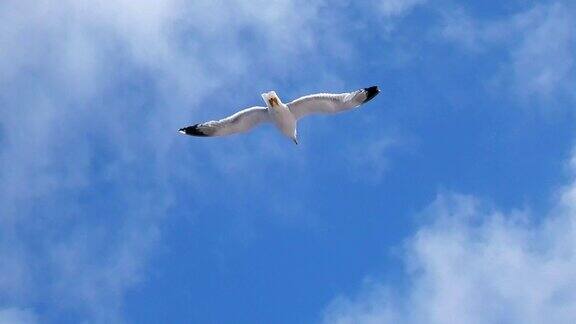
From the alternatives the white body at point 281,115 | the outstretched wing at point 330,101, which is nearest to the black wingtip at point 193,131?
the white body at point 281,115

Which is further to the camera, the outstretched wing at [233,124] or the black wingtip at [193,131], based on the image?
the black wingtip at [193,131]

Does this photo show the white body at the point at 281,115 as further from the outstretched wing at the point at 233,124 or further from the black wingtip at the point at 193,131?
the black wingtip at the point at 193,131

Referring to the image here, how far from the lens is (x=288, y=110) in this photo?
2282 inches

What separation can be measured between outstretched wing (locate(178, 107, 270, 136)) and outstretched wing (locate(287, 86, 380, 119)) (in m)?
1.55

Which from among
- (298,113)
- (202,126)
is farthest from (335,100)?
(202,126)

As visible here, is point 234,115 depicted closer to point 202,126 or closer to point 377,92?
point 202,126

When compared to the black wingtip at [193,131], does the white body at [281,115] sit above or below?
below

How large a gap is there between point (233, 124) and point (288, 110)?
2.90 meters

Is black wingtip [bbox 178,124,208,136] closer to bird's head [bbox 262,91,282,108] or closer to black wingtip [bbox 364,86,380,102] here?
bird's head [bbox 262,91,282,108]

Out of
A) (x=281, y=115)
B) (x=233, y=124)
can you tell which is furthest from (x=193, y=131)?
(x=281, y=115)

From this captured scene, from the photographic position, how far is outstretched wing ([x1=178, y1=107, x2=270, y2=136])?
58.7 m

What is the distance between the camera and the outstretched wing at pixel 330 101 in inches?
2288

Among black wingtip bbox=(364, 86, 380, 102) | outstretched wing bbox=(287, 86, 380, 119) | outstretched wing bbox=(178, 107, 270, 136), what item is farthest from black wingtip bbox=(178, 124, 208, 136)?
black wingtip bbox=(364, 86, 380, 102)

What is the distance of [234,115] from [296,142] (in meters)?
3.19
